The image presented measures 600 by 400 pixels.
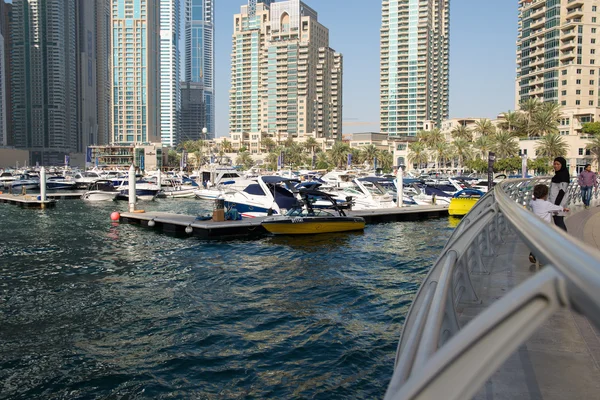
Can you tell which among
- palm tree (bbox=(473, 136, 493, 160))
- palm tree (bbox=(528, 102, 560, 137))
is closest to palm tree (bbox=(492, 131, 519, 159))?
palm tree (bbox=(528, 102, 560, 137))

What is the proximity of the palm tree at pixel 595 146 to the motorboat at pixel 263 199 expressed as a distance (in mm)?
61972

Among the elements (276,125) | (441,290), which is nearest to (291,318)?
(441,290)

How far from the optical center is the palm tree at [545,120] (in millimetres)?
85500

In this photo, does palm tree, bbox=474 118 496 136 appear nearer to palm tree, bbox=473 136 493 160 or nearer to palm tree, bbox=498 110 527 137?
palm tree, bbox=498 110 527 137

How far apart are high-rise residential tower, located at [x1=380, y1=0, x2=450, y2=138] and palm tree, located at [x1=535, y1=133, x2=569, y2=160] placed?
106 m

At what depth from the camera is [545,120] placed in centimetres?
8544

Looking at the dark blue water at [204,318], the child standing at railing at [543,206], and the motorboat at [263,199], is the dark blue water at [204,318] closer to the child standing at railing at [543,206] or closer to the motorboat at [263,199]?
the child standing at railing at [543,206]

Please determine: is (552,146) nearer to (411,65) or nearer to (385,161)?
(385,161)

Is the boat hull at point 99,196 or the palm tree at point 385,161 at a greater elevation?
the palm tree at point 385,161

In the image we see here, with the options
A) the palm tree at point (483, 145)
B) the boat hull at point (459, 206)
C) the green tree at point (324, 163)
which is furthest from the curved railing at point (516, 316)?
the green tree at point (324, 163)

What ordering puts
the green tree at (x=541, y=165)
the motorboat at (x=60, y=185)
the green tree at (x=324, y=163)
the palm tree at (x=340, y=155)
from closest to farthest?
the motorboat at (x=60, y=185) → the green tree at (x=541, y=165) → the green tree at (x=324, y=163) → the palm tree at (x=340, y=155)

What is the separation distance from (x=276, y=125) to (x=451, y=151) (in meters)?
98.6

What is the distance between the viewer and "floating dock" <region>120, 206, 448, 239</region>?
88.9 feet

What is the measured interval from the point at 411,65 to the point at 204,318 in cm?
18678
